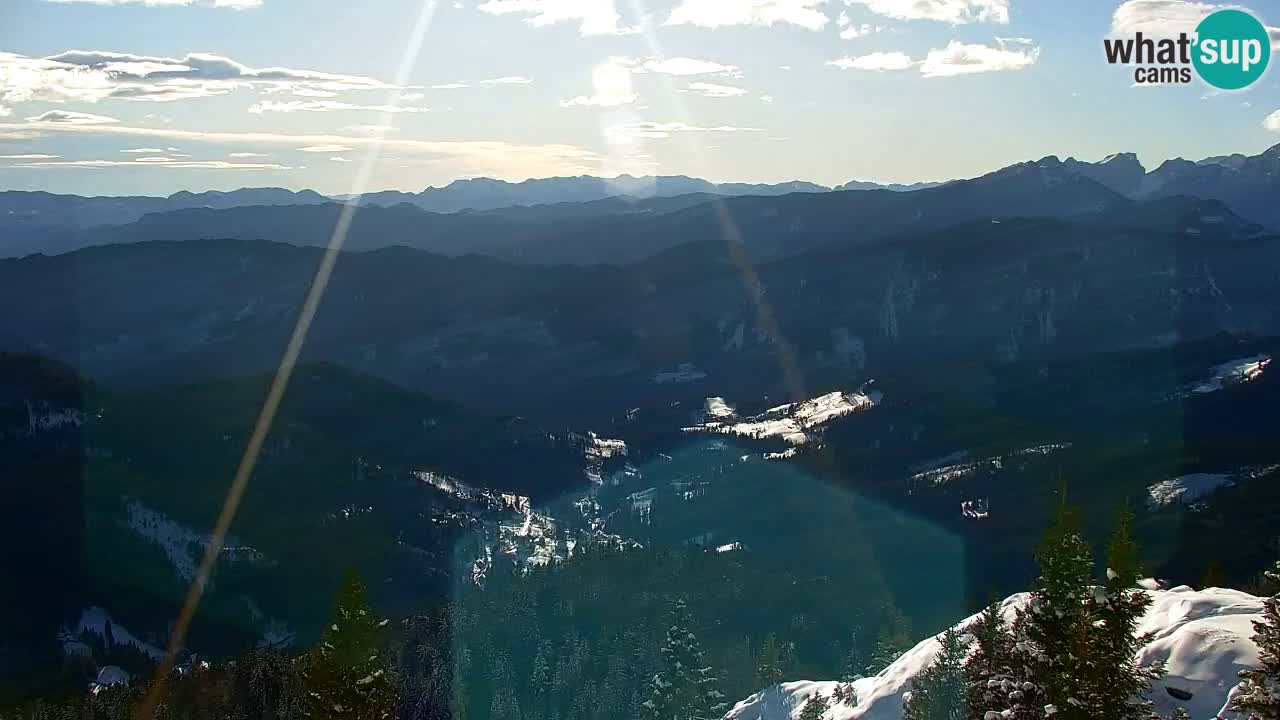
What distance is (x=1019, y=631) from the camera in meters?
44.8

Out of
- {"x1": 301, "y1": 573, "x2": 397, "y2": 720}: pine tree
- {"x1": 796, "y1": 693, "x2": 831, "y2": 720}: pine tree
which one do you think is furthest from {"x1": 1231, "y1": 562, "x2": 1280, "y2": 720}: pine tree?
{"x1": 796, "y1": 693, "x2": 831, "y2": 720}: pine tree

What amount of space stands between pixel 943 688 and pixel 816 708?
19.3 metres

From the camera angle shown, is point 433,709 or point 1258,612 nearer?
point 1258,612

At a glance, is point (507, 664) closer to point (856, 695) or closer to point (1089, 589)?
point (856, 695)

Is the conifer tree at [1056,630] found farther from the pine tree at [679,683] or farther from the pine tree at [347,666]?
the pine tree at [679,683]

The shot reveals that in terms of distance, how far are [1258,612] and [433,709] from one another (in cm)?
12392

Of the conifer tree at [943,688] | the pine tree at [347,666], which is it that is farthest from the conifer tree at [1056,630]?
the conifer tree at [943,688]

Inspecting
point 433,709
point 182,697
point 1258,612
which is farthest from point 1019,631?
point 182,697

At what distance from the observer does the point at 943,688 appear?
89250 millimetres

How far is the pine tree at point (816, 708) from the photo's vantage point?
101 meters

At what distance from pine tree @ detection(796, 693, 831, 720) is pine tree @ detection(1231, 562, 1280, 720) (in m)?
65.6

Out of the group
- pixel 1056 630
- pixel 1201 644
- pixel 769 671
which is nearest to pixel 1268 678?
pixel 1056 630

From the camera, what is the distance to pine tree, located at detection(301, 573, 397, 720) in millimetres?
39719

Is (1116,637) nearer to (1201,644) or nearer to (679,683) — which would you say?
(1201,644)
